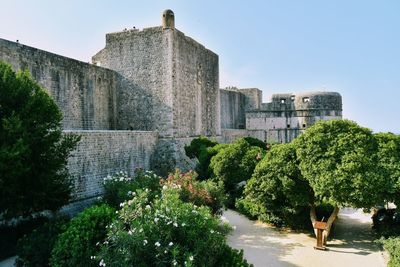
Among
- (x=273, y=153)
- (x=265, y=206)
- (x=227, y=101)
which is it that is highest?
(x=227, y=101)

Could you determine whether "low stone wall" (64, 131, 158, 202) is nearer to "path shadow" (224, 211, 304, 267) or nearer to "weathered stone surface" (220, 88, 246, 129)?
"path shadow" (224, 211, 304, 267)

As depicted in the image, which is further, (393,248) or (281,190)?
(281,190)

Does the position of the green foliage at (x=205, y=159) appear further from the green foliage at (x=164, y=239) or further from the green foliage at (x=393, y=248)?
the green foliage at (x=164, y=239)

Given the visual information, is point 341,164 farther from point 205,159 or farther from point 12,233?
point 12,233

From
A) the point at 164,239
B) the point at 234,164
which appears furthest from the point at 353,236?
the point at 164,239

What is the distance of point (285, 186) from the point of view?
11.4m

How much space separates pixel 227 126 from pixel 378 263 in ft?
77.6

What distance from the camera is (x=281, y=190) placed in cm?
1189

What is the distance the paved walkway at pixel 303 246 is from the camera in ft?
30.9

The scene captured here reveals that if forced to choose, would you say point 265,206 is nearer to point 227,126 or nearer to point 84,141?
point 84,141

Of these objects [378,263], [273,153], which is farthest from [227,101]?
[378,263]

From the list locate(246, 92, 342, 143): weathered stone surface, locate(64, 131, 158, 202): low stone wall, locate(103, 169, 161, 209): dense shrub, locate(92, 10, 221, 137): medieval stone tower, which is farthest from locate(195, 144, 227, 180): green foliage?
locate(246, 92, 342, 143): weathered stone surface

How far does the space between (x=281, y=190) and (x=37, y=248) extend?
7423 mm

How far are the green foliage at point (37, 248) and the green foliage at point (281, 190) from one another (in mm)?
6634
